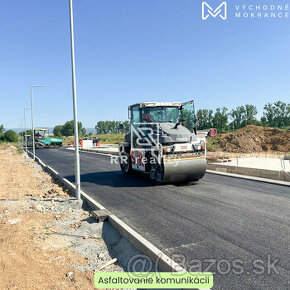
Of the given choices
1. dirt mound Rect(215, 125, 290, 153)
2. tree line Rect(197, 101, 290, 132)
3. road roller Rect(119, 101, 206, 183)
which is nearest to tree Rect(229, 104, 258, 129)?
tree line Rect(197, 101, 290, 132)

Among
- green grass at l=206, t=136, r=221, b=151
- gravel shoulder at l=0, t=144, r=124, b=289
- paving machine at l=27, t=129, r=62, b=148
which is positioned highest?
paving machine at l=27, t=129, r=62, b=148

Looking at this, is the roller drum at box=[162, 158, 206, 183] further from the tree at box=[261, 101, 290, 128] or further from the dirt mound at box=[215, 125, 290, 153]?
the tree at box=[261, 101, 290, 128]

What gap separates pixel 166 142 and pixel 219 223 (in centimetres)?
425

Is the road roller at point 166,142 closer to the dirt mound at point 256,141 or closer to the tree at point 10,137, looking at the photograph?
the dirt mound at point 256,141

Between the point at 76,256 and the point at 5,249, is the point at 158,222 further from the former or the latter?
the point at 5,249

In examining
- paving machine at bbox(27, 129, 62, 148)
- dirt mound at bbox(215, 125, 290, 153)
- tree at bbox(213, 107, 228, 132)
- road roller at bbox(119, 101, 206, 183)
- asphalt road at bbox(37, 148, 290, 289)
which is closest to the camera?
asphalt road at bbox(37, 148, 290, 289)

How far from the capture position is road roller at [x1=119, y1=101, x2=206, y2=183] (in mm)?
9391

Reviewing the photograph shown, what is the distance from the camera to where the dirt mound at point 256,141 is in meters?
32.1

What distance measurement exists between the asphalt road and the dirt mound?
23241 millimetres

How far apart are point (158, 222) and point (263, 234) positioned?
2185 millimetres

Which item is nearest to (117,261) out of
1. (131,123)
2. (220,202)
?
(220,202)

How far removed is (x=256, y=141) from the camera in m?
34.4

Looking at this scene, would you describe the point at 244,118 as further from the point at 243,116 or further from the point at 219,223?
the point at 219,223

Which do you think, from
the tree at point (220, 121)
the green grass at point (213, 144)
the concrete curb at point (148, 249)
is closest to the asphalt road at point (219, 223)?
the concrete curb at point (148, 249)
